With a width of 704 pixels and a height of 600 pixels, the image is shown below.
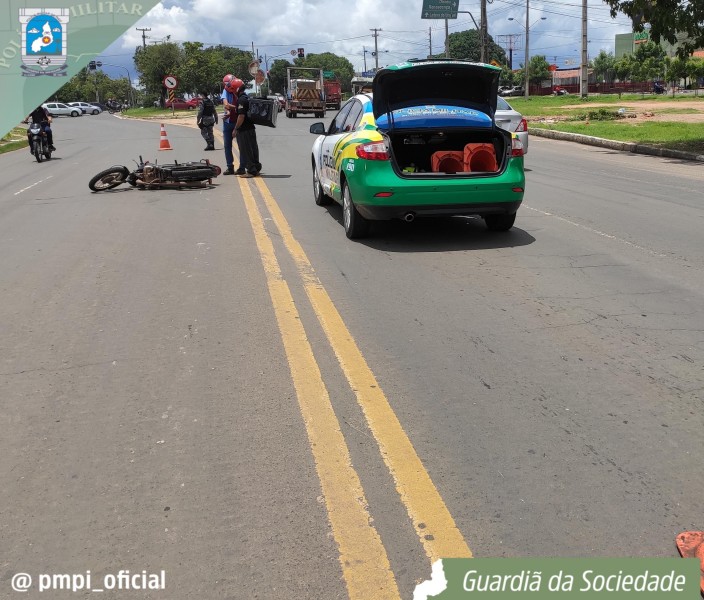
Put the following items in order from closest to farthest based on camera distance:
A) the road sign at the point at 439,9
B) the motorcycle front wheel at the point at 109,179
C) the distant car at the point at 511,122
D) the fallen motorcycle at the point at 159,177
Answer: the distant car at the point at 511,122
the fallen motorcycle at the point at 159,177
the motorcycle front wheel at the point at 109,179
the road sign at the point at 439,9

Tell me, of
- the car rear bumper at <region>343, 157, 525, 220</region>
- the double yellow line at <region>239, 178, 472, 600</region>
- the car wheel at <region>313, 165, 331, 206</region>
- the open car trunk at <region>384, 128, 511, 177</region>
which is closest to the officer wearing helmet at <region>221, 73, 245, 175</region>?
the car wheel at <region>313, 165, 331, 206</region>

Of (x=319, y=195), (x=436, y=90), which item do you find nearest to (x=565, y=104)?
(x=319, y=195)

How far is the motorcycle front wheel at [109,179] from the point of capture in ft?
45.4

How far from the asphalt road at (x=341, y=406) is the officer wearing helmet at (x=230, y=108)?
23.7 ft

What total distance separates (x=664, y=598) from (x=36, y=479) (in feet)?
8.70

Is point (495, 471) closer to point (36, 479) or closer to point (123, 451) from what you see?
point (123, 451)

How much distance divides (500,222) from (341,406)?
5340 mm

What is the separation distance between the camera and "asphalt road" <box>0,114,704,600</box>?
3.00 meters

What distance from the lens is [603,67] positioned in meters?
114

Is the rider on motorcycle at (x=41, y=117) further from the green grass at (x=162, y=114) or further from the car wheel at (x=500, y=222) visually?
the green grass at (x=162, y=114)

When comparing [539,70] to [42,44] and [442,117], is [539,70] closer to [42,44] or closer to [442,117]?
[42,44]

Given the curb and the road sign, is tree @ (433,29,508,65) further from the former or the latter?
the curb

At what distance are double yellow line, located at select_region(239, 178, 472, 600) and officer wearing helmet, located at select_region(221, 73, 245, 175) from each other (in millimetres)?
10141

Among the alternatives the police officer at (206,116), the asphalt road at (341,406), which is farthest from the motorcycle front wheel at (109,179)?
the police officer at (206,116)
